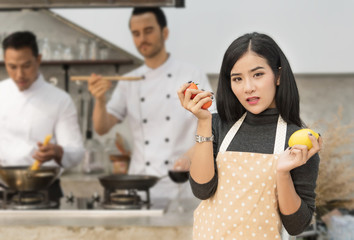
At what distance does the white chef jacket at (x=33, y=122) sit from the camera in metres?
3.02

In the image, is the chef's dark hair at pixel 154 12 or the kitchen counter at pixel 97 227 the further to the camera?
the chef's dark hair at pixel 154 12

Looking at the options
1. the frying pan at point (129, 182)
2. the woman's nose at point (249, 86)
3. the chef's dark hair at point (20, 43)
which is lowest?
the frying pan at point (129, 182)

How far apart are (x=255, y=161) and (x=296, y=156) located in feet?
0.48

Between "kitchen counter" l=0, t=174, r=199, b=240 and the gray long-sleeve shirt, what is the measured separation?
30.4 inches

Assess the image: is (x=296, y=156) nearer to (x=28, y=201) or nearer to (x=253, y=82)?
(x=253, y=82)

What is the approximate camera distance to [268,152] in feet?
3.98

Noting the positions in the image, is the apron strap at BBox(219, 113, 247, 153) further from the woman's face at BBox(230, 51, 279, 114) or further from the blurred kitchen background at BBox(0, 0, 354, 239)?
the blurred kitchen background at BBox(0, 0, 354, 239)

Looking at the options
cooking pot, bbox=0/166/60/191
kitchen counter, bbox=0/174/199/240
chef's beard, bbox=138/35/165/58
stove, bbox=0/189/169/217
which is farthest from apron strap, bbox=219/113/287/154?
chef's beard, bbox=138/35/165/58

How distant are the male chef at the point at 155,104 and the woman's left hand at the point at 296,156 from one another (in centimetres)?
195

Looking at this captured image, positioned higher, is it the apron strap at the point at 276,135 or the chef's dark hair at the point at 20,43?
the chef's dark hair at the point at 20,43

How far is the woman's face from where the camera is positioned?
1.16 meters

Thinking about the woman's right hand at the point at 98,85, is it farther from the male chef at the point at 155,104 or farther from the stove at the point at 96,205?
the stove at the point at 96,205

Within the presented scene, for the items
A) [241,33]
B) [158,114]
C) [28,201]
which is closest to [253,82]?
[28,201]

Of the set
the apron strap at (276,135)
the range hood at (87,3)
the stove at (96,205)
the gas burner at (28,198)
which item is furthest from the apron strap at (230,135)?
the range hood at (87,3)
